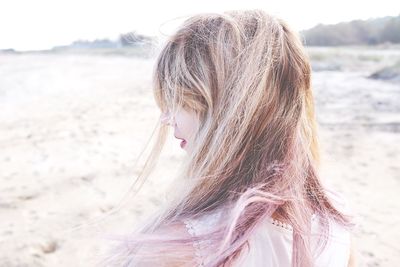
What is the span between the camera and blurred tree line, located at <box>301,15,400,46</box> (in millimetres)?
19375

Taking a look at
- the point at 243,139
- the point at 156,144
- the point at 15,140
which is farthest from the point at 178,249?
the point at 15,140

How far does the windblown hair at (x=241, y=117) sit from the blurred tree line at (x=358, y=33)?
19.5m

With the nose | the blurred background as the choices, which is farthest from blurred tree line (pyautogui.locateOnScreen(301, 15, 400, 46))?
the nose

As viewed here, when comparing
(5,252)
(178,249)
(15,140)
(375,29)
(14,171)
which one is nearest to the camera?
(178,249)

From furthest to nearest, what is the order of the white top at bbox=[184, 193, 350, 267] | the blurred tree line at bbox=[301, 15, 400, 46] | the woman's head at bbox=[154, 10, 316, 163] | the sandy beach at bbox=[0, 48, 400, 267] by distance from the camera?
the blurred tree line at bbox=[301, 15, 400, 46], the sandy beach at bbox=[0, 48, 400, 267], the woman's head at bbox=[154, 10, 316, 163], the white top at bbox=[184, 193, 350, 267]

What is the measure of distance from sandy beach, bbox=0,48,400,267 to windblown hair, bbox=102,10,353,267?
20cm

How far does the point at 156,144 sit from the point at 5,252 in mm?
1679

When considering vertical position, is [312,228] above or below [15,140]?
above

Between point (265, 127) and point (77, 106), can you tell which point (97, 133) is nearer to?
point (77, 106)

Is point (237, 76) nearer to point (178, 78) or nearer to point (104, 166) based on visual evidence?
point (178, 78)

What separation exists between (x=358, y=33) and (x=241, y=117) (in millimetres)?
21740

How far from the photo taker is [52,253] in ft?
8.07

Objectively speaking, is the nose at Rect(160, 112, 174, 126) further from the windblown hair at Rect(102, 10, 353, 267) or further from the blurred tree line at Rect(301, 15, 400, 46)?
the blurred tree line at Rect(301, 15, 400, 46)

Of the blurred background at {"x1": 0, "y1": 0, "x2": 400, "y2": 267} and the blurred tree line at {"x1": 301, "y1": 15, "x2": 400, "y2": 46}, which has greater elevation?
the blurred background at {"x1": 0, "y1": 0, "x2": 400, "y2": 267}
